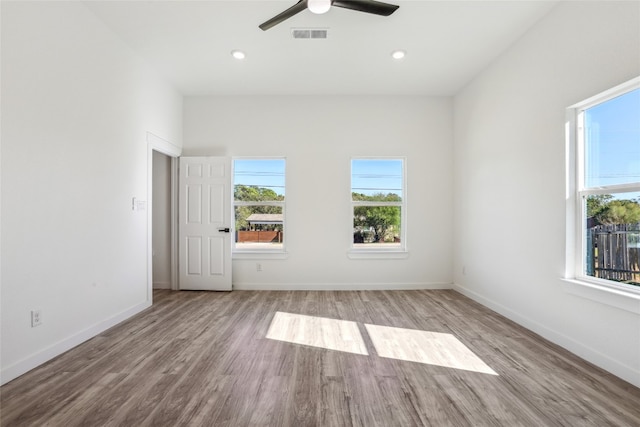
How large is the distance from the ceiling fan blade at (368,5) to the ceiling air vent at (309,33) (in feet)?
2.29

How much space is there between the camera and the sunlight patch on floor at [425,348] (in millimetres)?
2338

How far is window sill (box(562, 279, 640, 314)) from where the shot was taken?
2.07 metres

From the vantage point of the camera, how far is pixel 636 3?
2059 mm

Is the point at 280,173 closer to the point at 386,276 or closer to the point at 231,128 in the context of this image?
the point at 231,128

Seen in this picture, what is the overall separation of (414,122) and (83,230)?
440 cm

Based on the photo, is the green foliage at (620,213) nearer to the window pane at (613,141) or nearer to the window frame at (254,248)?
the window pane at (613,141)

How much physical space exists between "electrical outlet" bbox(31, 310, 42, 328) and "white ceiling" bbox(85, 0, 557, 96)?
103 inches

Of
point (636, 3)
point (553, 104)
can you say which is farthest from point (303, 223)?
point (636, 3)

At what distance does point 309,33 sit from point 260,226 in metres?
2.77

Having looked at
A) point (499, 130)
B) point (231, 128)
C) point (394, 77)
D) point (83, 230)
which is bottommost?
point (83, 230)

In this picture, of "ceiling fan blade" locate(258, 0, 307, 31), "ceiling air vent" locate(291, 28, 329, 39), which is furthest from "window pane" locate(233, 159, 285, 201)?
"ceiling fan blade" locate(258, 0, 307, 31)

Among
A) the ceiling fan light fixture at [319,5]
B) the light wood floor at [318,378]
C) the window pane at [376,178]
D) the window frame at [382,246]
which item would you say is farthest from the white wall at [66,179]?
the window pane at [376,178]

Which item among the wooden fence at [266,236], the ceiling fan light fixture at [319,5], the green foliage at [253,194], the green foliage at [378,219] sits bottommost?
the wooden fence at [266,236]

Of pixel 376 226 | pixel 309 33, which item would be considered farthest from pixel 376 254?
pixel 309 33
